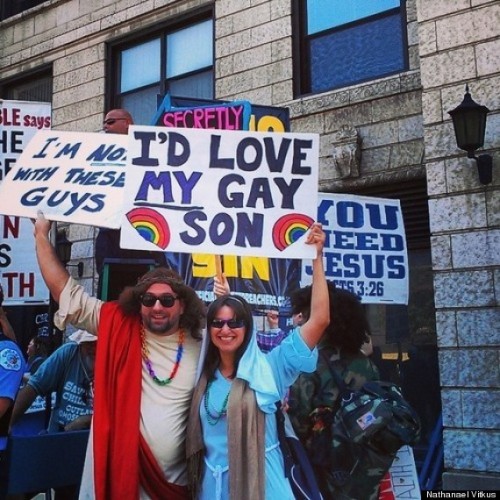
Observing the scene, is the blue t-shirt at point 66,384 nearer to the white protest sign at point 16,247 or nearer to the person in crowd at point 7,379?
the white protest sign at point 16,247

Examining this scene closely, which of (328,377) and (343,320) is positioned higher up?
(343,320)

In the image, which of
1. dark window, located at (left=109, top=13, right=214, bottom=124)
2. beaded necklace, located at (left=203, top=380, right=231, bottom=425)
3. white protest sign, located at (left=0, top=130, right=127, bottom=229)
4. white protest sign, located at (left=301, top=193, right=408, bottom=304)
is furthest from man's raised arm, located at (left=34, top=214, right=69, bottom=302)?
dark window, located at (left=109, top=13, right=214, bottom=124)

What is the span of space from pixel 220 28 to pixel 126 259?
5.64m

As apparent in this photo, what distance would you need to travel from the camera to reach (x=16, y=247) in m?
5.53

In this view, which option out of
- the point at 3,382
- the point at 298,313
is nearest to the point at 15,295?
the point at 3,382

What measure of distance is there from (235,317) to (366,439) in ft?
2.98

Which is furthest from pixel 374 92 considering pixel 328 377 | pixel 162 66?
pixel 328 377

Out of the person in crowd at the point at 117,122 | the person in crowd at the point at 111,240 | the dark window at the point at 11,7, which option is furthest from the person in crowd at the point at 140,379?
the dark window at the point at 11,7

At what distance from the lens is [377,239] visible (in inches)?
227

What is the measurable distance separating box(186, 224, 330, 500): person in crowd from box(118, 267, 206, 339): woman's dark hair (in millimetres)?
250

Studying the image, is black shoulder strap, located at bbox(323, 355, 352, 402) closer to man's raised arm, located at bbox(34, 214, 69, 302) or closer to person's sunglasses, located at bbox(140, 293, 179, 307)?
person's sunglasses, located at bbox(140, 293, 179, 307)

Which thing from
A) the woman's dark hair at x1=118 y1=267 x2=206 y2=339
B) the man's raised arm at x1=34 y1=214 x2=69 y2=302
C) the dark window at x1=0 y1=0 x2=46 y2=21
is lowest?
the woman's dark hair at x1=118 y1=267 x2=206 y2=339

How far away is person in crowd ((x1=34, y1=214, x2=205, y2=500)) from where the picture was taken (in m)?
2.87

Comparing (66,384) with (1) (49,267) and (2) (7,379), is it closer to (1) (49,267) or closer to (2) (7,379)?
(2) (7,379)
